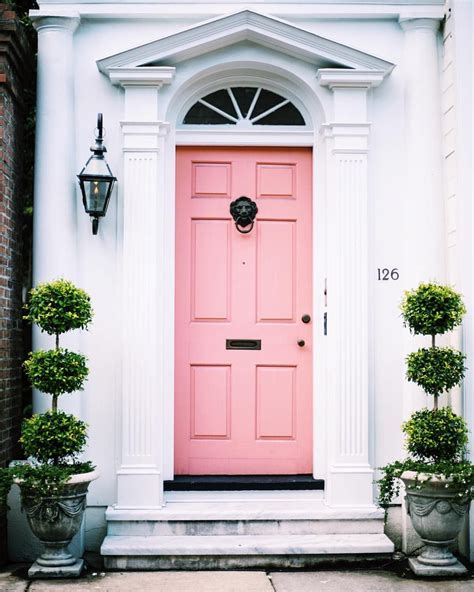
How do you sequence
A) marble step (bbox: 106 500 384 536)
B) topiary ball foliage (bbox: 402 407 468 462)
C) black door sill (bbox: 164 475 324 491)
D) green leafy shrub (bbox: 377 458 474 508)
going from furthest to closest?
black door sill (bbox: 164 475 324 491) → marble step (bbox: 106 500 384 536) → topiary ball foliage (bbox: 402 407 468 462) → green leafy shrub (bbox: 377 458 474 508)

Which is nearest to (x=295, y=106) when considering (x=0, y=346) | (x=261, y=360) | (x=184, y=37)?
(x=184, y=37)

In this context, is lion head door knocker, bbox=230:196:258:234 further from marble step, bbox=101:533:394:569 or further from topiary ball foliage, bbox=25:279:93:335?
marble step, bbox=101:533:394:569

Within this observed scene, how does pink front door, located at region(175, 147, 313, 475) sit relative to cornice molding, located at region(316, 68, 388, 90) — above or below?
below

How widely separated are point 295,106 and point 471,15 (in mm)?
1361

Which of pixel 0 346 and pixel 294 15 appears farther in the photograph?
pixel 294 15

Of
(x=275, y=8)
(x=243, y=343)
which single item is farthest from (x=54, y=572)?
(x=275, y=8)

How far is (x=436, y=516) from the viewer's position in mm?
5625

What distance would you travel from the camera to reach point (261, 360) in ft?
21.6

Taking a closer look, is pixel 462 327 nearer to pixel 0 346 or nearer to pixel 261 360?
pixel 261 360

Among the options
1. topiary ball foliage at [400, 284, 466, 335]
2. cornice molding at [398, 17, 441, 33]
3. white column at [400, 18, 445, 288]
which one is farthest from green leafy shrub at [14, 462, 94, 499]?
cornice molding at [398, 17, 441, 33]

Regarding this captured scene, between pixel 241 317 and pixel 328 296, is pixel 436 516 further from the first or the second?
pixel 241 317

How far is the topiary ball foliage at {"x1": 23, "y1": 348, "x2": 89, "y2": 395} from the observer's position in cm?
561

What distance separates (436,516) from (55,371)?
2498 mm

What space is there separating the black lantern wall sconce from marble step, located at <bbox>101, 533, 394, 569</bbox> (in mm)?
2193
